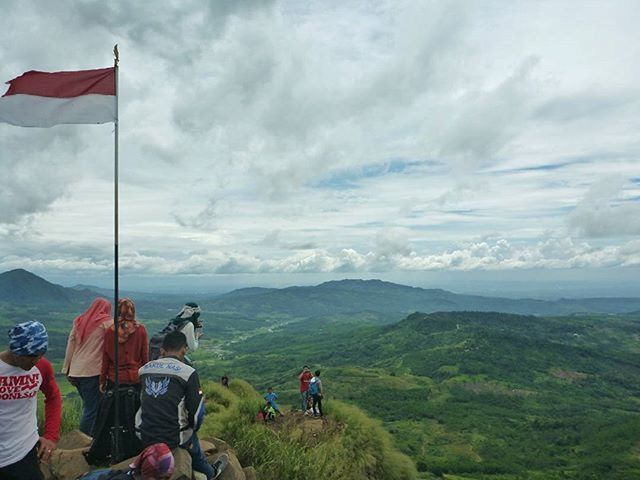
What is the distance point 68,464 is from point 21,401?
2.69m

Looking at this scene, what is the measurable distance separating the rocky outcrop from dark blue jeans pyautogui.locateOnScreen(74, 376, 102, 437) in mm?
429

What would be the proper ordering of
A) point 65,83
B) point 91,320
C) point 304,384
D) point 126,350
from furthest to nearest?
point 304,384 < point 65,83 < point 91,320 < point 126,350

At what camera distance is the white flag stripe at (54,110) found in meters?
7.65

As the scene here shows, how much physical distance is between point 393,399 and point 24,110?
174m

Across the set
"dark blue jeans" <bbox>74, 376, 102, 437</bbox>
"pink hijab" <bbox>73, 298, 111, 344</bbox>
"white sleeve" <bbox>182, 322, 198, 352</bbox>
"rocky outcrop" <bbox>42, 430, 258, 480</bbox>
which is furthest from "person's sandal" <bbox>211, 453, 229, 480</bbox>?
"pink hijab" <bbox>73, 298, 111, 344</bbox>

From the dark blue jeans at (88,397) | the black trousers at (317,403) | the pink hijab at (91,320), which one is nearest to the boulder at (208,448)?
the dark blue jeans at (88,397)

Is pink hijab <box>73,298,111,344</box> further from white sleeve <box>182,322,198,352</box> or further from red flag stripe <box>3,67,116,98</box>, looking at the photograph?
red flag stripe <box>3,67,116,98</box>


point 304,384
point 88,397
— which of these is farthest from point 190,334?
point 304,384

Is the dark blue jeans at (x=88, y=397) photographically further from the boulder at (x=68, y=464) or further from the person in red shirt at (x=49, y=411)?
the person in red shirt at (x=49, y=411)

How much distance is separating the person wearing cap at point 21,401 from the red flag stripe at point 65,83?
16.8ft

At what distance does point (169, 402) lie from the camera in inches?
221

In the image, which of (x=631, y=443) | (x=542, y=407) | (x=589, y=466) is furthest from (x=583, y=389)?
(x=589, y=466)

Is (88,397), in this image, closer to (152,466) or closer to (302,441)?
(152,466)

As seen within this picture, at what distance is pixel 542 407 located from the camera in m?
172
